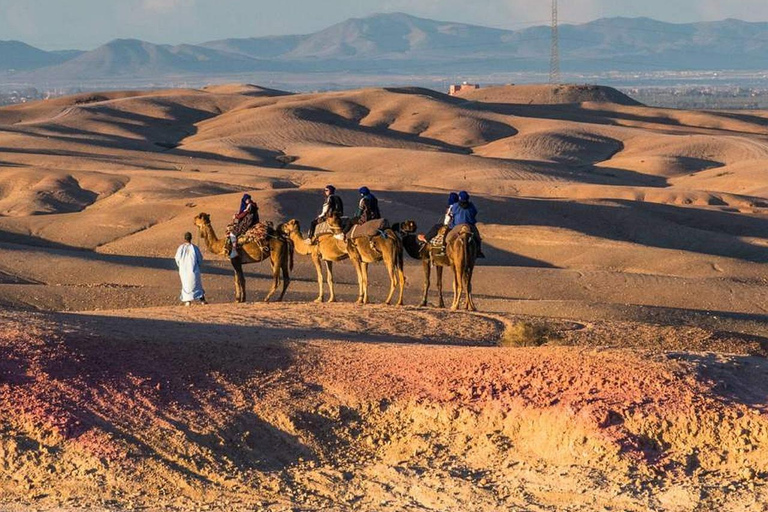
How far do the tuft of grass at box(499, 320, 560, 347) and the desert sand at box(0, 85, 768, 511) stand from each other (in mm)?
105

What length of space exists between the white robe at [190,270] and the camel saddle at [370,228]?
265 cm

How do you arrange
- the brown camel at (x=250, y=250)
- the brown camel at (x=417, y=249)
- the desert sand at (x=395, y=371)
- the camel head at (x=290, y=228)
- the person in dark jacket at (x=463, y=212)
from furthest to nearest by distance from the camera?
1. the camel head at (x=290, y=228)
2. the brown camel at (x=250, y=250)
3. the brown camel at (x=417, y=249)
4. the person in dark jacket at (x=463, y=212)
5. the desert sand at (x=395, y=371)

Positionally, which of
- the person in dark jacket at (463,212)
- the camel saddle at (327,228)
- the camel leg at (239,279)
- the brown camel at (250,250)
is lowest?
the camel leg at (239,279)

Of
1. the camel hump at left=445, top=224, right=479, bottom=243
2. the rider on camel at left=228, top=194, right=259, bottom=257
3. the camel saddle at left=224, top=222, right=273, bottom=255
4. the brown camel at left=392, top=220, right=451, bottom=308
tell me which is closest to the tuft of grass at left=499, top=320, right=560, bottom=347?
the camel hump at left=445, top=224, right=479, bottom=243

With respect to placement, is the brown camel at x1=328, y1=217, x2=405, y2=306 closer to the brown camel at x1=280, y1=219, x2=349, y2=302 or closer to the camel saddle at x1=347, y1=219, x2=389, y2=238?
the camel saddle at x1=347, y1=219, x2=389, y2=238

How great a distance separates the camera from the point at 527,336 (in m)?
17.9

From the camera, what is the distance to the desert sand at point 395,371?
36.8 ft

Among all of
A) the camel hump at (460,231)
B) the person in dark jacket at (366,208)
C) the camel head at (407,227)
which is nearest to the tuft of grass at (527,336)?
the camel hump at (460,231)

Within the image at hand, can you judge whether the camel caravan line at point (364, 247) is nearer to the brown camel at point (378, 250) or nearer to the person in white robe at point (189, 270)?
the brown camel at point (378, 250)

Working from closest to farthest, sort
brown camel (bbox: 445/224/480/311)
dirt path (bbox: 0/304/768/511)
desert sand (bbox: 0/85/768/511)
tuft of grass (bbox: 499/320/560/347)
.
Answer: dirt path (bbox: 0/304/768/511) → desert sand (bbox: 0/85/768/511) → tuft of grass (bbox: 499/320/560/347) → brown camel (bbox: 445/224/480/311)

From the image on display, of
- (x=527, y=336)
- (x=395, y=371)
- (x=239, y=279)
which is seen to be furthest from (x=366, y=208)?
(x=395, y=371)

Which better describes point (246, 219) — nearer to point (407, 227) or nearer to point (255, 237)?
point (255, 237)

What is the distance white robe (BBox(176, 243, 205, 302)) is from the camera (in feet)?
69.8

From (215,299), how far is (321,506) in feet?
45.3
